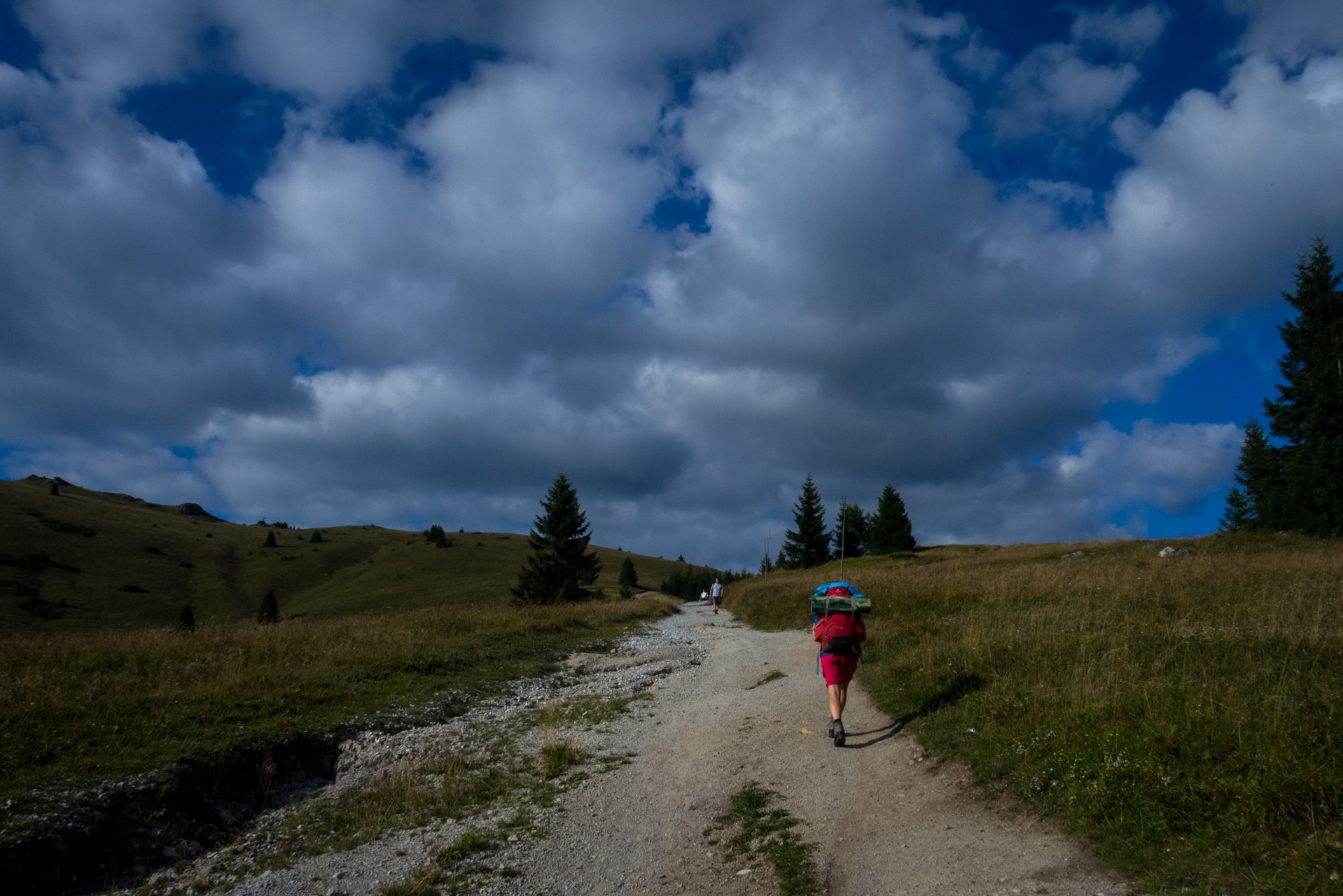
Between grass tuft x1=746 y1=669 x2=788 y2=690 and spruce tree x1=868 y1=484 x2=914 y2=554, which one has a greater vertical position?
spruce tree x1=868 y1=484 x2=914 y2=554

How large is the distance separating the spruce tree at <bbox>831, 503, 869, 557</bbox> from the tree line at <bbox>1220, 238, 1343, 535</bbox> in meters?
41.7

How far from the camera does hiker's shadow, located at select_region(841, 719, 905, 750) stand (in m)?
8.47

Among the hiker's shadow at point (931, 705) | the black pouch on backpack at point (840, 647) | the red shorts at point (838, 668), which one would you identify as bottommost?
the hiker's shadow at point (931, 705)

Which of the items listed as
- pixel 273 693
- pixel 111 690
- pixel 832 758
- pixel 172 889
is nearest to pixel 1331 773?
pixel 832 758

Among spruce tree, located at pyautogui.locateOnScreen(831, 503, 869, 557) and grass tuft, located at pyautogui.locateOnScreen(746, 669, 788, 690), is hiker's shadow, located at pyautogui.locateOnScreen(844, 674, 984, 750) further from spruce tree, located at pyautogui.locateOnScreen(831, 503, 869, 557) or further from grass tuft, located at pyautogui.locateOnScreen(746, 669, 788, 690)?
spruce tree, located at pyautogui.locateOnScreen(831, 503, 869, 557)

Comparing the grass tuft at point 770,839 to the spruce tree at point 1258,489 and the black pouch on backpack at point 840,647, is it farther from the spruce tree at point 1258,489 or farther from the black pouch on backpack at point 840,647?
the spruce tree at point 1258,489

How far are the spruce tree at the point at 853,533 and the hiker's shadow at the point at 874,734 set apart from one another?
7152cm

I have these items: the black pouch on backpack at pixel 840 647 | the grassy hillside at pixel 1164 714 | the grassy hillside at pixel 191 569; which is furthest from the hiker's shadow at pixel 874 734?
the grassy hillside at pixel 191 569

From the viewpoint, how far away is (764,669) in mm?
15000

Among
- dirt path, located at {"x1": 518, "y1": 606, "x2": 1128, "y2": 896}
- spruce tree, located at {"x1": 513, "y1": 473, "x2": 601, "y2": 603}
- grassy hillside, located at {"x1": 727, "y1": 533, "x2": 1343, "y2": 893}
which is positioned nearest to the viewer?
grassy hillside, located at {"x1": 727, "y1": 533, "x2": 1343, "y2": 893}

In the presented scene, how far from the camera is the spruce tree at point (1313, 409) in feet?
91.7

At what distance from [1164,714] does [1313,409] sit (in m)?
34.5

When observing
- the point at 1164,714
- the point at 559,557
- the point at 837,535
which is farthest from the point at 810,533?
the point at 1164,714

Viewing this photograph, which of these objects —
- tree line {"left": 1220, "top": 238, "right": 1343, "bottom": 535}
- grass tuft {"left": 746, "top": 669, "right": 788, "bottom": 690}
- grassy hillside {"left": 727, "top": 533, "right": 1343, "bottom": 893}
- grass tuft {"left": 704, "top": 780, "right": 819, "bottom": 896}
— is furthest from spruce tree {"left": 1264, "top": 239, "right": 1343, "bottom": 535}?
grass tuft {"left": 704, "top": 780, "right": 819, "bottom": 896}
